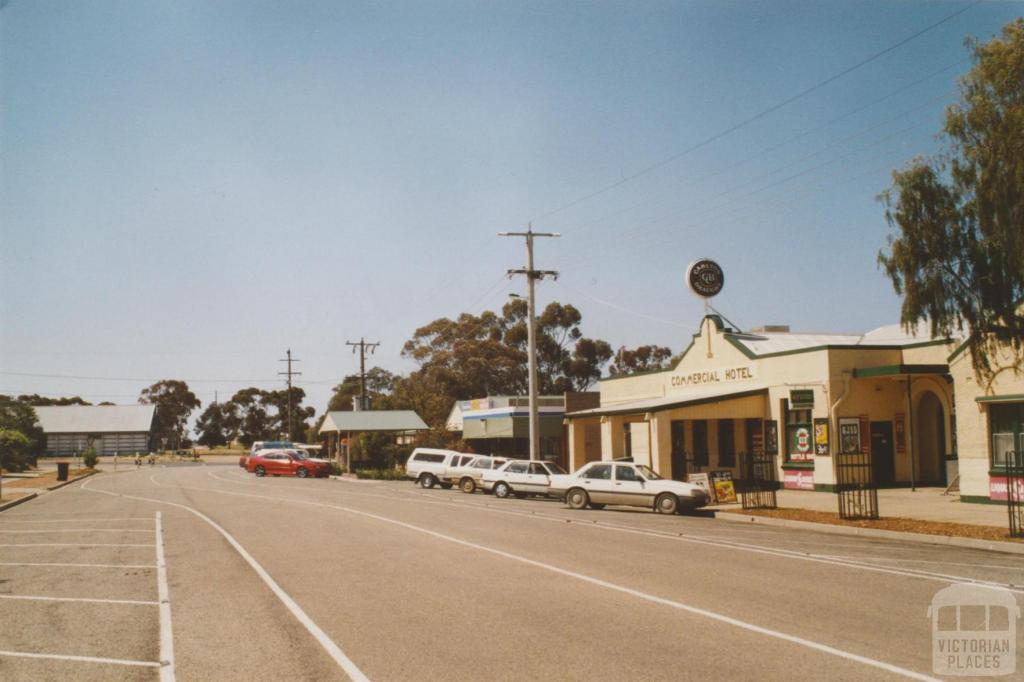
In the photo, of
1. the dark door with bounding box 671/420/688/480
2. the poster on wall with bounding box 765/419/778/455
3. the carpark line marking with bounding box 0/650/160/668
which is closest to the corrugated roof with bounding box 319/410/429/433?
the dark door with bounding box 671/420/688/480

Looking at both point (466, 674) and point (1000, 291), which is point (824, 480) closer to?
point (1000, 291)

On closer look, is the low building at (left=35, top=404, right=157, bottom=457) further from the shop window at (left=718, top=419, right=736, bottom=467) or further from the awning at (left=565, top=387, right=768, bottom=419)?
the shop window at (left=718, top=419, right=736, bottom=467)

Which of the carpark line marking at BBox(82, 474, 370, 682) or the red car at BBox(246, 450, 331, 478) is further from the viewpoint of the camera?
the red car at BBox(246, 450, 331, 478)

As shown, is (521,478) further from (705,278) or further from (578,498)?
(705,278)

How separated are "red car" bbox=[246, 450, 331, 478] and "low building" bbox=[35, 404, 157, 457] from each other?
56881 mm

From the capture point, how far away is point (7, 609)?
1053 centimetres

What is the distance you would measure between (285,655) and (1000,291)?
18.8 metres

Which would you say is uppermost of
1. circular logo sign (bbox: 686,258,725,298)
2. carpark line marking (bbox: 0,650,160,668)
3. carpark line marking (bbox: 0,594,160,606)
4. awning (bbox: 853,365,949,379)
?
circular logo sign (bbox: 686,258,725,298)

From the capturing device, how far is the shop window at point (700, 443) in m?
38.0

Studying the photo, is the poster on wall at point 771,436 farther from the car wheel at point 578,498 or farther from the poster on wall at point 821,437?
the car wheel at point 578,498

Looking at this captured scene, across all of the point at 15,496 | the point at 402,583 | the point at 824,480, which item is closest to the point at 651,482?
the point at 824,480

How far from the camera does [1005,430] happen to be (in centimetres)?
2347

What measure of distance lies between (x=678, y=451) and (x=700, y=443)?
3.85ft

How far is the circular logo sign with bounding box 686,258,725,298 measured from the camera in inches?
1489
